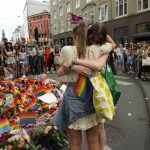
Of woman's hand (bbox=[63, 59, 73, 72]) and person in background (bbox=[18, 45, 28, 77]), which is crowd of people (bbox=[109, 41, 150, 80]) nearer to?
person in background (bbox=[18, 45, 28, 77])

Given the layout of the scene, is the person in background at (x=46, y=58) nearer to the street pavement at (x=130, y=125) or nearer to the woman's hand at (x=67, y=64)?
the street pavement at (x=130, y=125)

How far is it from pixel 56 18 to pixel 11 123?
46.2m

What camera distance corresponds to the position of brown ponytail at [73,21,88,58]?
2.73 metres

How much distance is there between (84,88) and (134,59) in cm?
1228

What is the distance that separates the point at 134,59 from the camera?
14617 mm

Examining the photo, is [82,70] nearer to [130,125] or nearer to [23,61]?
[130,125]

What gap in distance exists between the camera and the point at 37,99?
5.33 meters

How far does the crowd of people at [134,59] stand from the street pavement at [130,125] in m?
2.65

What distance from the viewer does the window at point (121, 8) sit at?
28.4m

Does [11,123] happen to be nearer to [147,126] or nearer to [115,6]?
[147,126]

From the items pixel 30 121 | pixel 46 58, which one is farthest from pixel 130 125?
pixel 46 58

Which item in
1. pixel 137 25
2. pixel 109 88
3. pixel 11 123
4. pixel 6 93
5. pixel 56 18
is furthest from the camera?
pixel 56 18

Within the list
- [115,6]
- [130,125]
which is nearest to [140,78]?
[130,125]

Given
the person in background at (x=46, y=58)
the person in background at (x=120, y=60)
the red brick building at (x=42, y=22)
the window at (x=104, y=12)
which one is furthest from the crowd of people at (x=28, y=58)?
the red brick building at (x=42, y=22)
